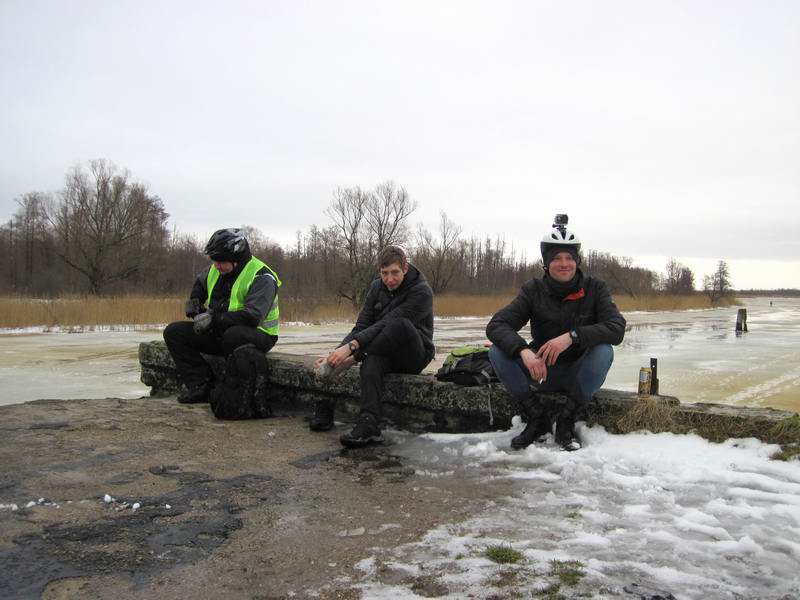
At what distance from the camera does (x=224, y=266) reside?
4.77m

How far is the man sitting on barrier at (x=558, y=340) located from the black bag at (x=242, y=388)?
179 cm

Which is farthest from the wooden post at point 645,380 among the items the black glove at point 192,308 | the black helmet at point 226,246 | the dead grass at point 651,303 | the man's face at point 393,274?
the dead grass at point 651,303

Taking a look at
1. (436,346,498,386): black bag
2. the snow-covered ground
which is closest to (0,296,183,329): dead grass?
(436,346,498,386): black bag

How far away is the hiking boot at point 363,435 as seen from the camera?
3.74m

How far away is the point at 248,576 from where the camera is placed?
2.07 metres

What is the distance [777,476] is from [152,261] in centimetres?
4778

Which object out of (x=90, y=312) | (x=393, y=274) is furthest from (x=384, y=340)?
(x=90, y=312)

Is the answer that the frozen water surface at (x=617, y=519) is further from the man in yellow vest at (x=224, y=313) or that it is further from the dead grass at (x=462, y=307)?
the dead grass at (x=462, y=307)

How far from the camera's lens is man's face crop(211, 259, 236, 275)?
4734 millimetres

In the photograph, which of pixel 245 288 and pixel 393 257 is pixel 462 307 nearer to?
pixel 245 288

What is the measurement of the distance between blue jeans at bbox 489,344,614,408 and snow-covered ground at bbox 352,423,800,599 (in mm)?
310

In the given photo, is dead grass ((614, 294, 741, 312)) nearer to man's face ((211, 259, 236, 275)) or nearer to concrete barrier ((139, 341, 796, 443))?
concrete barrier ((139, 341, 796, 443))

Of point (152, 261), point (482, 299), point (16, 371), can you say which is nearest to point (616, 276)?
point (482, 299)

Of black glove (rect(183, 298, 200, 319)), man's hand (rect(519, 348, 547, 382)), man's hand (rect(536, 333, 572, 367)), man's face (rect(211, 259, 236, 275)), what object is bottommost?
man's hand (rect(519, 348, 547, 382))
